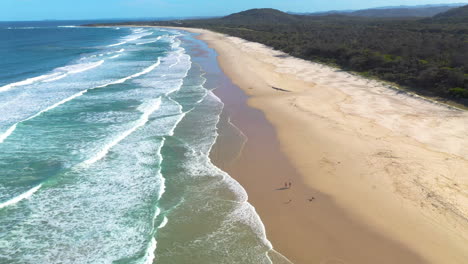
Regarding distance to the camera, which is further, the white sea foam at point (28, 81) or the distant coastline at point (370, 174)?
the white sea foam at point (28, 81)

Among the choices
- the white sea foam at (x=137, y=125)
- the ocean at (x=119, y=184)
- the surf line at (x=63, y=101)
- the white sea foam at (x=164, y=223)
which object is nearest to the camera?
the ocean at (x=119, y=184)

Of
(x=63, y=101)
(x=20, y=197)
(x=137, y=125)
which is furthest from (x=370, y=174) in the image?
(x=63, y=101)

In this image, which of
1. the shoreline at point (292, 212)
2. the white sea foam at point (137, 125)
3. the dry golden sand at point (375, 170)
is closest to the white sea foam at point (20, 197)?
the white sea foam at point (137, 125)

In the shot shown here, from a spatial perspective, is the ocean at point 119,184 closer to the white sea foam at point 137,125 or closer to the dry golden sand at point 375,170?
the white sea foam at point 137,125

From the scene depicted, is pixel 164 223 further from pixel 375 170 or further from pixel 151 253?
pixel 375 170

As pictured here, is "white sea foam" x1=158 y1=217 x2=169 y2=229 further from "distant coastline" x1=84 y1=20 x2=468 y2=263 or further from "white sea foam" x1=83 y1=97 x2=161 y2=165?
"white sea foam" x1=83 y1=97 x2=161 y2=165

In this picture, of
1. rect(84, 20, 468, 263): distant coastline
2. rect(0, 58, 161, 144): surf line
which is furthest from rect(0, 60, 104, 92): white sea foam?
rect(84, 20, 468, 263): distant coastline

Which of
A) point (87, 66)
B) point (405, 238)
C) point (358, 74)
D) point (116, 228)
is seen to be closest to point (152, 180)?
point (116, 228)

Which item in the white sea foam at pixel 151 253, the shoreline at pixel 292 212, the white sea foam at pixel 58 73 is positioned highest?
the white sea foam at pixel 151 253
